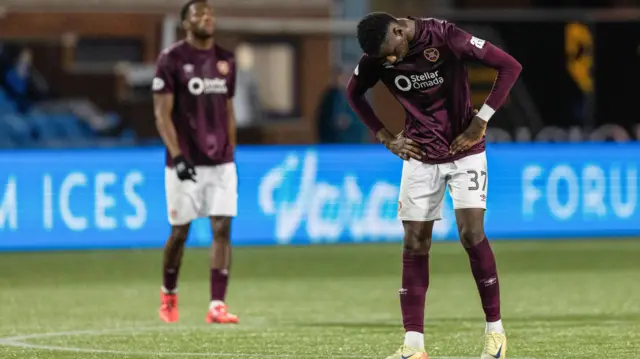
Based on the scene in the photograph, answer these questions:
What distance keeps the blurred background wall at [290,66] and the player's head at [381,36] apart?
35.7 feet

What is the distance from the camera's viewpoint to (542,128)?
2108cm

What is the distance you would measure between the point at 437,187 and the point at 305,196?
824 centimetres

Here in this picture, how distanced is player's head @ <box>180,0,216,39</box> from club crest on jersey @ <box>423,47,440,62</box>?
2908mm

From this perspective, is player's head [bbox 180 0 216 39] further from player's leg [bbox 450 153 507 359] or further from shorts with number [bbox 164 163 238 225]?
player's leg [bbox 450 153 507 359]

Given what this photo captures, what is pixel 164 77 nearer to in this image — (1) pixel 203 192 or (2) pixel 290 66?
(1) pixel 203 192

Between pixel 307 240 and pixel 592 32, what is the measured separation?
6737mm

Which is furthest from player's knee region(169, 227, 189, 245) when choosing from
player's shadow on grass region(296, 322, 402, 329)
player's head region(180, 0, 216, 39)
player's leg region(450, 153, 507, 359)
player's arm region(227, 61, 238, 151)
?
player's leg region(450, 153, 507, 359)

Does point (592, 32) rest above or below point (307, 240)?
above

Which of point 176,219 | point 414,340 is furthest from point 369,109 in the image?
point 176,219

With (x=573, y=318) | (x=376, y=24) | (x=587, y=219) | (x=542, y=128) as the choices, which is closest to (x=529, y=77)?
(x=542, y=128)

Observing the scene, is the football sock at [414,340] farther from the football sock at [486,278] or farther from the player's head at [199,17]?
the player's head at [199,17]

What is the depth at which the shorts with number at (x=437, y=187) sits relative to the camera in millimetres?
8227

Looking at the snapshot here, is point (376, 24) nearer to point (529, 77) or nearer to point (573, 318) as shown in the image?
point (573, 318)

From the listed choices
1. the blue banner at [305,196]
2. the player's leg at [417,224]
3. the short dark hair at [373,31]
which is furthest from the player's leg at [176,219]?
the blue banner at [305,196]
